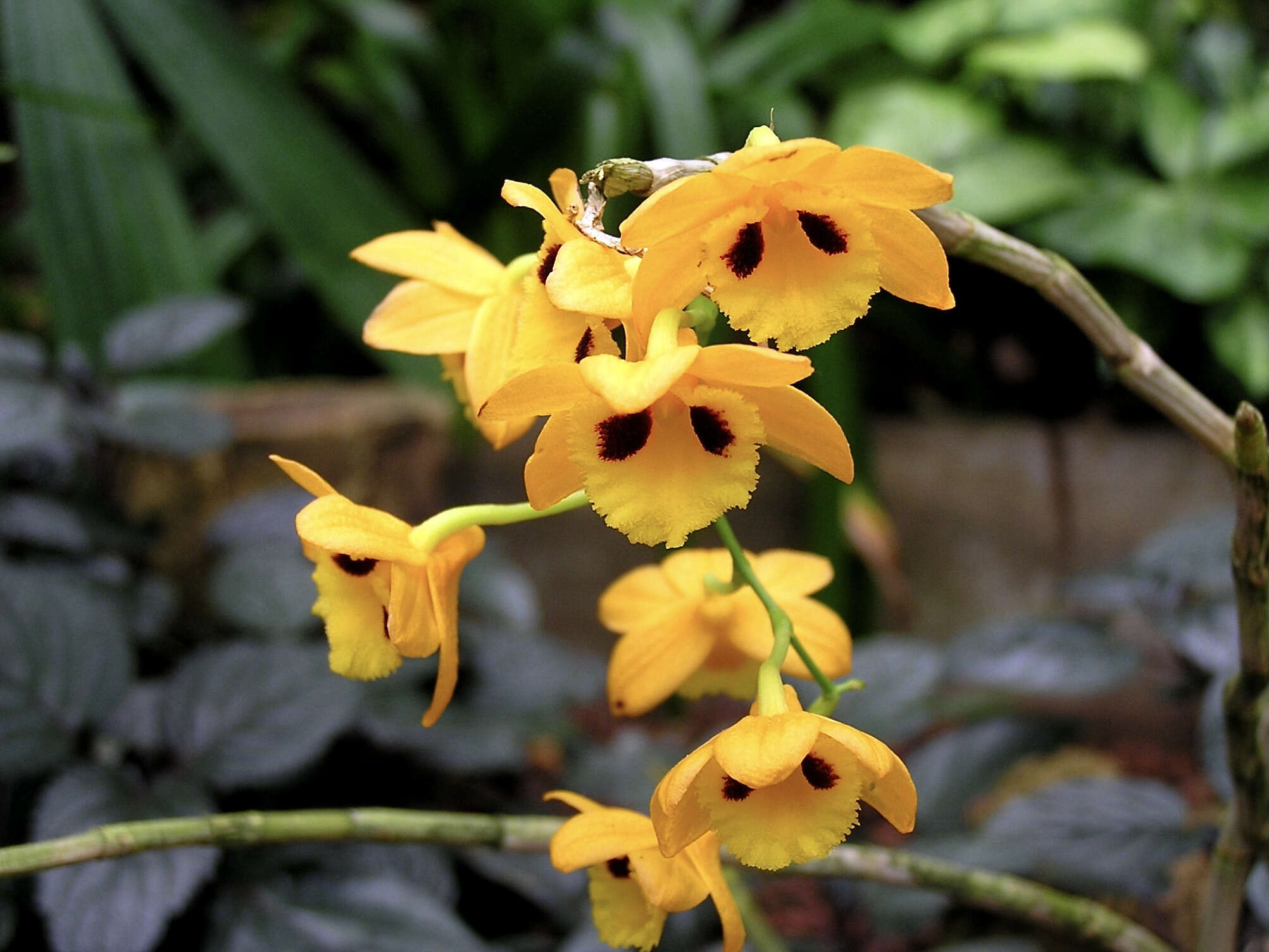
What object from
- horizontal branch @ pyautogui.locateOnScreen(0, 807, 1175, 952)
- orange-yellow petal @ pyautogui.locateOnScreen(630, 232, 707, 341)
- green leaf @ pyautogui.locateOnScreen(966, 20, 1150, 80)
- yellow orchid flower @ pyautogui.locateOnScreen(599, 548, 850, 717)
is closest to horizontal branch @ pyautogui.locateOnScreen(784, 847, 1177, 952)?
horizontal branch @ pyautogui.locateOnScreen(0, 807, 1175, 952)

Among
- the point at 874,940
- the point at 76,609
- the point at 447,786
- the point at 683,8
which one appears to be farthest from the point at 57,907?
the point at 683,8

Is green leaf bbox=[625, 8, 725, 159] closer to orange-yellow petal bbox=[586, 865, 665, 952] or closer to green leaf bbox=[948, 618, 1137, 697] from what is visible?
green leaf bbox=[948, 618, 1137, 697]

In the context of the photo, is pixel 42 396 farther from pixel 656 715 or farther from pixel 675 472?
pixel 656 715

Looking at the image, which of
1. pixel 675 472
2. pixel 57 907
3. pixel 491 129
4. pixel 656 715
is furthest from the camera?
pixel 491 129

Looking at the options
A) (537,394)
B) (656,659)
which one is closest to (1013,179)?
(656,659)

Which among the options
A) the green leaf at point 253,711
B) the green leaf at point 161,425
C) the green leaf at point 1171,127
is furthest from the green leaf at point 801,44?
the green leaf at point 253,711

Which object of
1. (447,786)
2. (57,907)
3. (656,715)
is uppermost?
(57,907)

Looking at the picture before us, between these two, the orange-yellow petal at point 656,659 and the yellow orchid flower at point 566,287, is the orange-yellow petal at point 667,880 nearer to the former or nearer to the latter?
the orange-yellow petal at point 656,659

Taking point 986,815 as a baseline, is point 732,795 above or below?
above

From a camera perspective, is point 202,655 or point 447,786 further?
point 447,786
